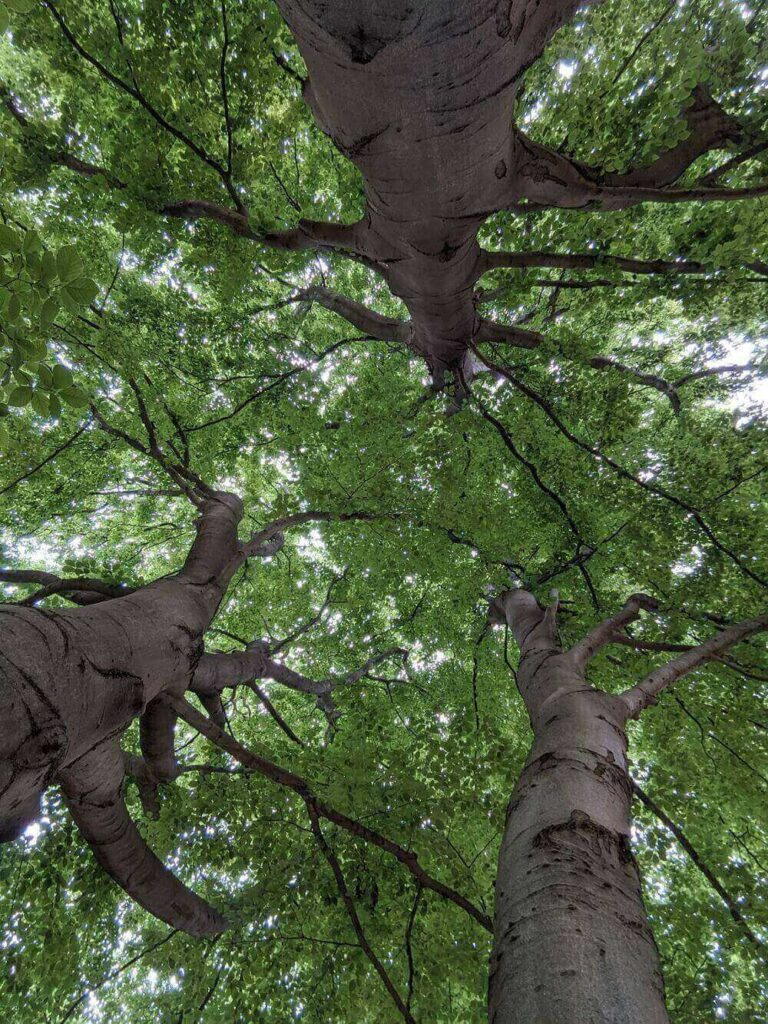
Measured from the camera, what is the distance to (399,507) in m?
5.45

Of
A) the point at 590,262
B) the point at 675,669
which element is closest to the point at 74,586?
the point at 675,669

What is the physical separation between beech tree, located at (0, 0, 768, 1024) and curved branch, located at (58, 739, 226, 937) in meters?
0.03

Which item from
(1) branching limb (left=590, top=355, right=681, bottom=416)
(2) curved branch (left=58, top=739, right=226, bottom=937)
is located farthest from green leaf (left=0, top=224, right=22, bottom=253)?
(1) branching limb (left=590, top=355, right=681, bottom=416)

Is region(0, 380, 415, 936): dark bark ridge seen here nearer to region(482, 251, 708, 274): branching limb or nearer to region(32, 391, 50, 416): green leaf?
region(32, 391, 50, 416): green leaf

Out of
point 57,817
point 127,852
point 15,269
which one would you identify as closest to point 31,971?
point 57,817

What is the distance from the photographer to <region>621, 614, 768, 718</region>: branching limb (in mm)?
2883

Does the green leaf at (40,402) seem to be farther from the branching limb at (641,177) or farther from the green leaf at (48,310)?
the branching limb at (641,177)

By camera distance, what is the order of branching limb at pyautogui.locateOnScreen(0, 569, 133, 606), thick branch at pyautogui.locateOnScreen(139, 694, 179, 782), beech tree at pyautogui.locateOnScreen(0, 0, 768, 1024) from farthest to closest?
thick branch at pyautogui.locateOnScreen(139, 694, 179, 782) → branching limb at pyautogui.locateOnScreen(0, 569, 133, 606) → beech tree at pyautogui.locateOnScreen(0, 0, 768, 1024)

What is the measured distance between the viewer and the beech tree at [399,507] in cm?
180

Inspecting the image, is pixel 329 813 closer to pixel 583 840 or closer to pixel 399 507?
pixel 583 840

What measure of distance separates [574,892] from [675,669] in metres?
2.08

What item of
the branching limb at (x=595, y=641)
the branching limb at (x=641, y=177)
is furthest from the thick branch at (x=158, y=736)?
the branching limb at (x=641, y=177)

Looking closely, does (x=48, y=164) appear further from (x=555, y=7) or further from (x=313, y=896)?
(x=313, y=896)

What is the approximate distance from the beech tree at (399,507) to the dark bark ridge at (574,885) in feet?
→ 0.05
